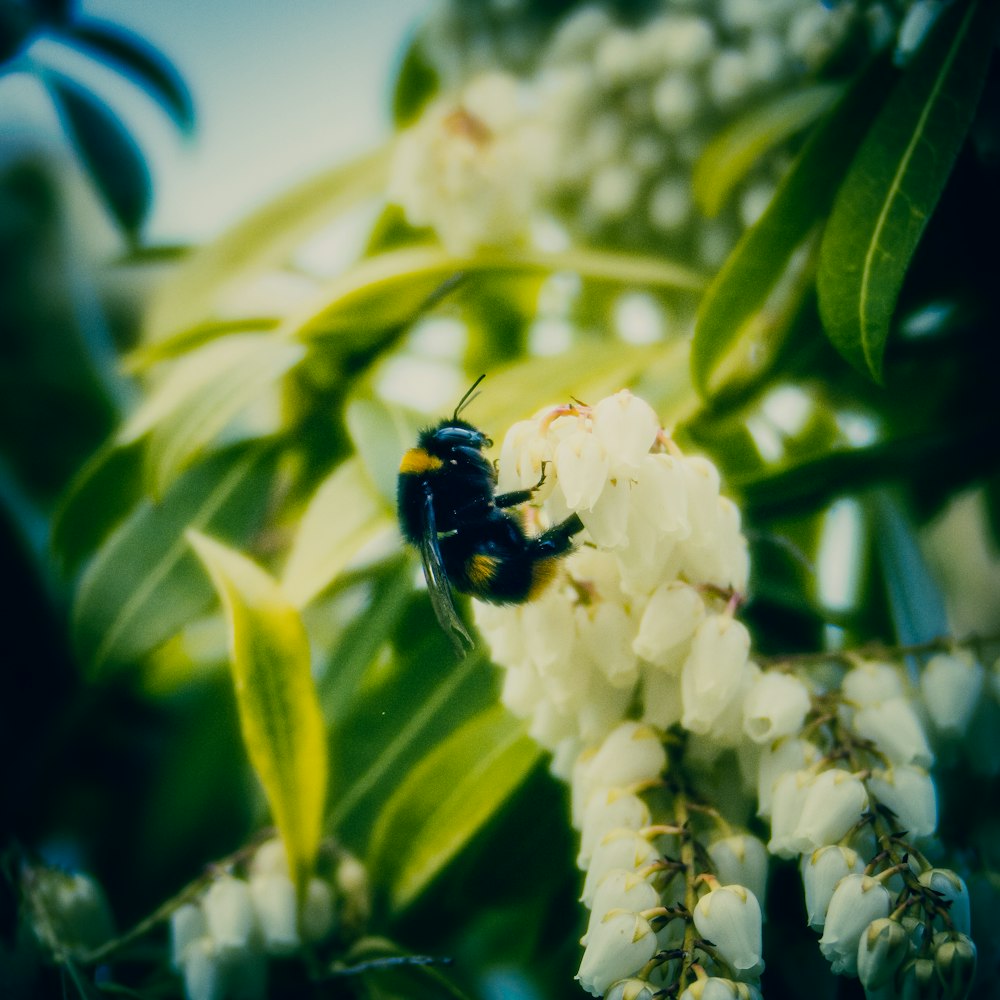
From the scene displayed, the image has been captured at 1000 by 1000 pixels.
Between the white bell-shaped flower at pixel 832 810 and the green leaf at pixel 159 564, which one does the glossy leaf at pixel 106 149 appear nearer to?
the green leaf at pixel 159 564

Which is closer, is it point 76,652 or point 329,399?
point 76,652

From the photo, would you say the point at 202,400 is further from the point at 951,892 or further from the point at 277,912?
the point at 951,892

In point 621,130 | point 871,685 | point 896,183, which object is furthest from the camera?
point 621,130

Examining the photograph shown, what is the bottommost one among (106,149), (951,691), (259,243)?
(951,691)

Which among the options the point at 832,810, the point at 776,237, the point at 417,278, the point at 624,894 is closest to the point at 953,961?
the point at 832,810

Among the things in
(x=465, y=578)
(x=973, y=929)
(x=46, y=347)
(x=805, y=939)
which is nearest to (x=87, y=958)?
(x=465, y=578)

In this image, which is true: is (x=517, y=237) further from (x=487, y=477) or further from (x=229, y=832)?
(x=229, y=832)
